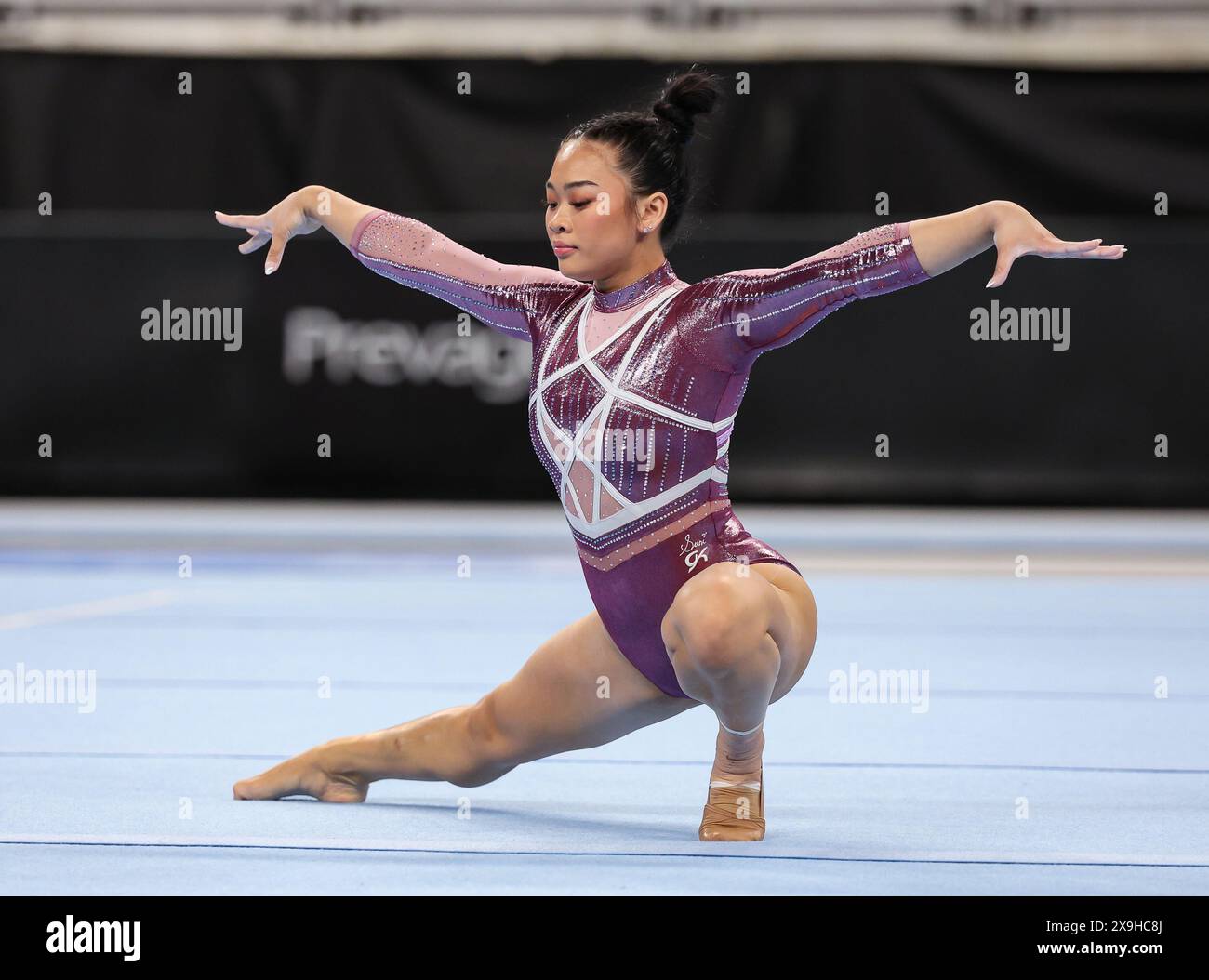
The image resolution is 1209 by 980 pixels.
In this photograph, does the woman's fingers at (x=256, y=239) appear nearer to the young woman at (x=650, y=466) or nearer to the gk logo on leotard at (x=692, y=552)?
the young woman at (x=650, y=466)

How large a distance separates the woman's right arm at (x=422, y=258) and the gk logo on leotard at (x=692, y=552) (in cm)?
56

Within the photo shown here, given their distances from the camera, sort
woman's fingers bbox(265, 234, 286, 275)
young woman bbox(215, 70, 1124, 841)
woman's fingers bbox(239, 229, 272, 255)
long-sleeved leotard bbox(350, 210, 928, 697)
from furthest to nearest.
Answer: woman's fingers bbox(239, 229, 272, 255), woman's fingers bbox(265, 234, 286, 275), long-sleeved leotard bbox(350, 210, 928, 697), young woman bbox(215, 70, 1124, 841)

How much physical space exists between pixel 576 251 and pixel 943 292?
6792 millimetres

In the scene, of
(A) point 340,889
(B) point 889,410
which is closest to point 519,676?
(A) point 340,889

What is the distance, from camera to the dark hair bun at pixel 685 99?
303cm

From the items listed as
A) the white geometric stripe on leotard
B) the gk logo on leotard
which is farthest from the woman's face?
the gk logo on leotard

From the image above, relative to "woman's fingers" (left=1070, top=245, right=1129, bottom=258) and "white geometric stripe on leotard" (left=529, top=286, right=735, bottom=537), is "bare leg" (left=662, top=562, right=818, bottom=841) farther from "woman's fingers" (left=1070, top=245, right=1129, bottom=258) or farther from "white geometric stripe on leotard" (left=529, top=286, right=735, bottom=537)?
"woman's fingers" (left=1070, top=245, right=1129, bottom=258)

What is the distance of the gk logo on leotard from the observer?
287 cm

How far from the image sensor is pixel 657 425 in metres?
2.86

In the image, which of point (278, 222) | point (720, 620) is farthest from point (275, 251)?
point (720, 620)

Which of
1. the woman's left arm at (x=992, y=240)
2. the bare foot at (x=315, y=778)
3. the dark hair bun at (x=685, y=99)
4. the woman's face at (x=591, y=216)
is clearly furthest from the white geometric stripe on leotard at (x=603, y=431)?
the bare foot at (x=315, y=778)

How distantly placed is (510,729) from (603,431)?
1.95 ft

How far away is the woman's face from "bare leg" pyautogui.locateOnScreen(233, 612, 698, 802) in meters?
0.64

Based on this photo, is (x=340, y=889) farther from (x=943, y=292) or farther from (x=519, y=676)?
(x=943, y=292)
